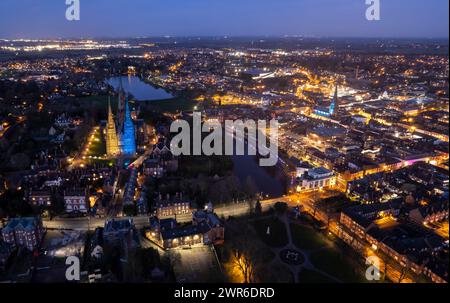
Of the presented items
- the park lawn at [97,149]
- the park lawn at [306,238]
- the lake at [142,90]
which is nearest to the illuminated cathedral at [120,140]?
the park lawn at [97,149]

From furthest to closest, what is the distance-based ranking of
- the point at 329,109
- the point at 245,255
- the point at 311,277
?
the point at 329,109, the point at 245,255, the point at 311,277

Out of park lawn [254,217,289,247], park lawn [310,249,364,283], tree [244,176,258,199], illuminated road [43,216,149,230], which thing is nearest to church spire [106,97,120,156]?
illuminated road [43,216,149,230]

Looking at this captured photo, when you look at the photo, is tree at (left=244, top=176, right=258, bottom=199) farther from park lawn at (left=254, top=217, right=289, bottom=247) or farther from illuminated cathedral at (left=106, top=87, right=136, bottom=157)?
illuminated cathedral at (left=106, top=87, right=136, bottom=157)

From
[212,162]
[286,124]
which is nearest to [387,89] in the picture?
Result: [286,124]

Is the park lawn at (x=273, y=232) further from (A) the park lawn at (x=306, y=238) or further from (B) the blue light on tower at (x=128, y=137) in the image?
(B) the blue light on tower at (x=128, y=137)

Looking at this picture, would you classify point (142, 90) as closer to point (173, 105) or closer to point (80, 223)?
point (173, 105)

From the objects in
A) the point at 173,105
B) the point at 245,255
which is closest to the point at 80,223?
the point at 245,255
